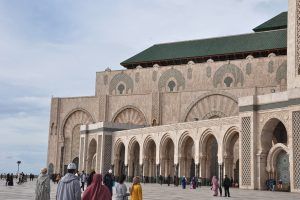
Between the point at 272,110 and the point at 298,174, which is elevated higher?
the point at 272,110

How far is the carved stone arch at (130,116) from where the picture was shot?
38.8 meters

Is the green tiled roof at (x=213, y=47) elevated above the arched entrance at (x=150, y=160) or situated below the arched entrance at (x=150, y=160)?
above

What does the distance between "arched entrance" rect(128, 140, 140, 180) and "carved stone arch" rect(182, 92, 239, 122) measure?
13.5 ft

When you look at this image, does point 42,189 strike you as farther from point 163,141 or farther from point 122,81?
point 122,81

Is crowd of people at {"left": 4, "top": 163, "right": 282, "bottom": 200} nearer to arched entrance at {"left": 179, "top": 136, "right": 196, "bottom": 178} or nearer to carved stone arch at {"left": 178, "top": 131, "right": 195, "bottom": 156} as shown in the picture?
carved stone arch at {"left": 178, "top": 131, "right": 195, "bottom": 156}

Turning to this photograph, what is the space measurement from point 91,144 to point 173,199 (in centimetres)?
2367

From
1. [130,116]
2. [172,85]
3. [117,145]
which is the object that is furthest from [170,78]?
[117,145]

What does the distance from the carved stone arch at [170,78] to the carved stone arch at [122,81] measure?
2.66 m

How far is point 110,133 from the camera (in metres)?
36.2

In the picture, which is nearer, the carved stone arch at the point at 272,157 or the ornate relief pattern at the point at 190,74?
the carved stone arch at the point at 272,157

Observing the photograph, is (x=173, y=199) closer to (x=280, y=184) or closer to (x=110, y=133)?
(x=280, y=184)

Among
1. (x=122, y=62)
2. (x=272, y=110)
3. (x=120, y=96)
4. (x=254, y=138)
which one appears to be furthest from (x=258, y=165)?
(x=122, y=62)

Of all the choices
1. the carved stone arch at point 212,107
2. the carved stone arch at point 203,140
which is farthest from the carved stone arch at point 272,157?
the carved stone arch at point 212,107

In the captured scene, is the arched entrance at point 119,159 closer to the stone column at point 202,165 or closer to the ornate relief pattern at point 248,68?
the stone column at point 202,165
